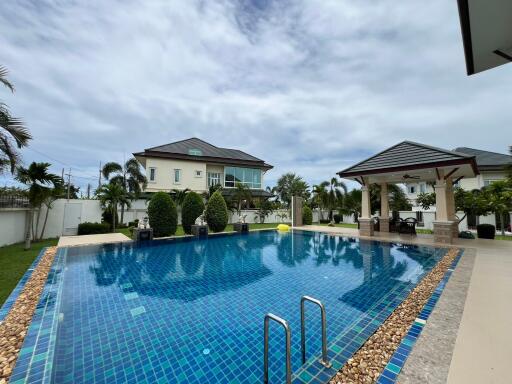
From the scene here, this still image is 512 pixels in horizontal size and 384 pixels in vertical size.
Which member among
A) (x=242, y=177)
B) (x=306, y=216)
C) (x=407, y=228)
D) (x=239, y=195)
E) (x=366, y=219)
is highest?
(x=242, y=177)

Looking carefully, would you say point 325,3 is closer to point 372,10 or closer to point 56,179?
point 372,10

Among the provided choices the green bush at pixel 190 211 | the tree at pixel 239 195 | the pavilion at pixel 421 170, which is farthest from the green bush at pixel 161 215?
the pavilion at pixel 421 170

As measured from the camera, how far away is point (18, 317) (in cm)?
410

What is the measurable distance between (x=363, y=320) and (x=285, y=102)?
585 inches

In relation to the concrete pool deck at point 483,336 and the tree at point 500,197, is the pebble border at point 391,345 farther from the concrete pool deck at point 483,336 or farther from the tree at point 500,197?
the tree at point 500,197

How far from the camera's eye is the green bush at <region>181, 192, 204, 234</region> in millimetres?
16484

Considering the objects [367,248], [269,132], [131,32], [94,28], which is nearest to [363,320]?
[367,248]

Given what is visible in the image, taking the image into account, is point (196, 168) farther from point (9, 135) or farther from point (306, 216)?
point (9, 135)

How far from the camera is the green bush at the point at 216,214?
56.8 feet

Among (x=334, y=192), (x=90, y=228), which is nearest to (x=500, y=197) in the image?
(x=334, y=192)

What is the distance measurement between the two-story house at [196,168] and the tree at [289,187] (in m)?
4.79

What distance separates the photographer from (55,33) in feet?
27.0

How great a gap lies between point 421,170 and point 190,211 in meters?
15.0

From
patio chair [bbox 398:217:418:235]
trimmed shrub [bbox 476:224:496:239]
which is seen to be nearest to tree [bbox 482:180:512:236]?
trimmed shrub [bbox 476:224:496:239]
